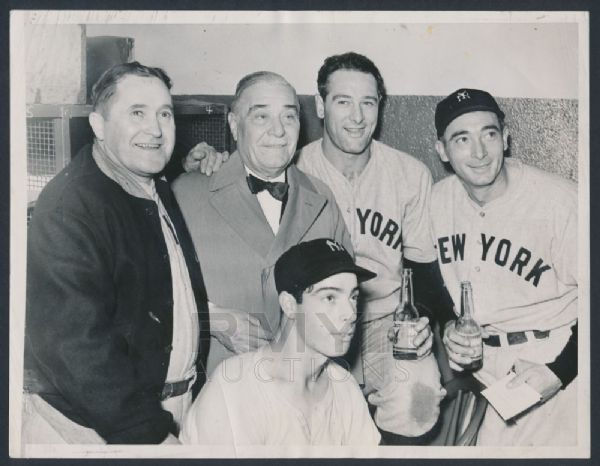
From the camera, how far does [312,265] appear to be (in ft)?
5.74

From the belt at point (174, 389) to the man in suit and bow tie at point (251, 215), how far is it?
3.7 inches

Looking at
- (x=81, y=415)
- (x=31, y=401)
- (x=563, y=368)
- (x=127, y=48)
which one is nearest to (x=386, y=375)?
A: (x=563, y=368)

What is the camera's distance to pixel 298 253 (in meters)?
1.83

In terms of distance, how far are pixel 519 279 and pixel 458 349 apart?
0.86 ft

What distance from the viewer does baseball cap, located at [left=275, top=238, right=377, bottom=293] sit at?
173 cm

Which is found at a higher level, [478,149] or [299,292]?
[478,149]

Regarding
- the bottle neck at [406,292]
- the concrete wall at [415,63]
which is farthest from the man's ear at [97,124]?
the bottle neck at [406,292]

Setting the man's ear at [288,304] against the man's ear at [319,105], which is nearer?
the man's ear at [288,304]

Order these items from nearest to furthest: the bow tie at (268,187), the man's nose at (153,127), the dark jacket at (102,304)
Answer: the dark jacket at (102,304) < the man's nose at (153,127) < the bow tie at (268,187)

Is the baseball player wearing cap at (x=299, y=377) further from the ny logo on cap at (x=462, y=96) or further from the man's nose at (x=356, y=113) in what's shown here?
the ny logo on cap at (x=462, y=96)

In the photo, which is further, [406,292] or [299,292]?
[406,292]

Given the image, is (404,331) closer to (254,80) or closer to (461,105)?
(461,105)

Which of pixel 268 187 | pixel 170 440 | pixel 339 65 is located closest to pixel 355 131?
pixel 339 65

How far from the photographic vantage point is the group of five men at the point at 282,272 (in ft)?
5.71
